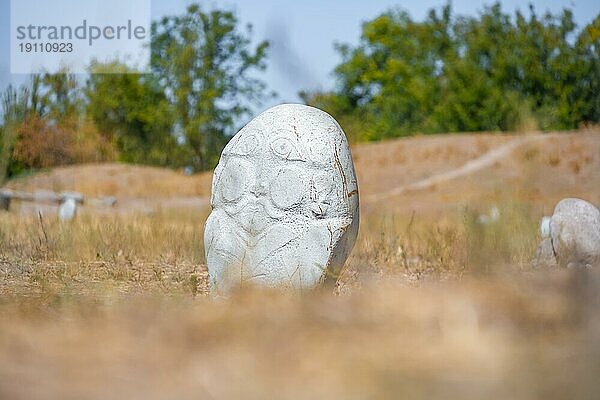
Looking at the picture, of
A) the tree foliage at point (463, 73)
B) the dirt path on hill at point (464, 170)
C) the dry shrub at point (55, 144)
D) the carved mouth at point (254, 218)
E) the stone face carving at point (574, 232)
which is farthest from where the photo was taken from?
the tree foliage at point (463, 73)

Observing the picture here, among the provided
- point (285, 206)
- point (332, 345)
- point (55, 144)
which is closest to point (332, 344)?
point (332, 345)

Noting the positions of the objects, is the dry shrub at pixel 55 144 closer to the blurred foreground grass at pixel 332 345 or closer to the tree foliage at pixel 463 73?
the tree foliage at pixel 463 73

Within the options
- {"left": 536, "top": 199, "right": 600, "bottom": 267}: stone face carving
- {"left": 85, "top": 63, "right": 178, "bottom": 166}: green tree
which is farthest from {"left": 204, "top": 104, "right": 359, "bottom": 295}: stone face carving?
{"left": 85, "top": 63, "right": 178, "bottom": 166}: green tree

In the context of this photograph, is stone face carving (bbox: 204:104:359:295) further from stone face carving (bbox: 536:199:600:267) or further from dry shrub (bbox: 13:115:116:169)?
dry shrub (bbox: 13:115:116:169)

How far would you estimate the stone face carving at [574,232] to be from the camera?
837 cm

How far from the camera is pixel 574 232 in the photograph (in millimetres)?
8586

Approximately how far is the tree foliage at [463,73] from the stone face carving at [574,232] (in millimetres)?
17110

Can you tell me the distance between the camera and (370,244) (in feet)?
32.3

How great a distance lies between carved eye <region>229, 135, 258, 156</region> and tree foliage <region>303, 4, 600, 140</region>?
64.8 ft

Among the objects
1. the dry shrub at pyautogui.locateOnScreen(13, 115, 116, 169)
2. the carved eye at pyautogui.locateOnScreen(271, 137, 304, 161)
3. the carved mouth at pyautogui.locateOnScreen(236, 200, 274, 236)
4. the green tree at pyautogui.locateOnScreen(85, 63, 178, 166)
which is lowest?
the carved mouth at pyautogui.locateOnScreen(236, 200, 274, 236)

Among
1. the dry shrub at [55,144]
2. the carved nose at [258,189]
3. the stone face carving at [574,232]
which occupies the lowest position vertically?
the stone face carving at [574,232]

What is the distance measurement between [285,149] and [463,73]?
108 ft

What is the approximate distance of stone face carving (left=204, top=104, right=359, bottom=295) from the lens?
5.86m

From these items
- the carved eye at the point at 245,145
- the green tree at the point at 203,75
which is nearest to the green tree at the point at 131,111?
the green tree at the point at 203,75
